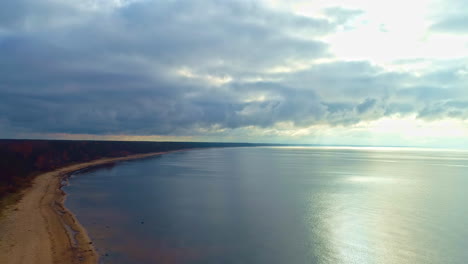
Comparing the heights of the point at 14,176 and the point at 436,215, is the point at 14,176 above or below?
above

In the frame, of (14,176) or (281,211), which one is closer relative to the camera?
(281,211)

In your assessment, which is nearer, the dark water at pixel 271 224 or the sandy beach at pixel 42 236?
the sandy beach at pixel 42 236

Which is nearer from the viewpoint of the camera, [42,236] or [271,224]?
[42,236]

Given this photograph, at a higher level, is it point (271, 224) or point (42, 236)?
point (42, 236)

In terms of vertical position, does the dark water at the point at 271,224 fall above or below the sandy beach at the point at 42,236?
below

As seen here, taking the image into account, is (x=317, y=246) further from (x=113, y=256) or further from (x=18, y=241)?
(x=18, y=241)

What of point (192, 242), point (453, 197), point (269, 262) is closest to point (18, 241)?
point (192, 242)

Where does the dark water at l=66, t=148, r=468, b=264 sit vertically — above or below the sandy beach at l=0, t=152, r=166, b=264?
below

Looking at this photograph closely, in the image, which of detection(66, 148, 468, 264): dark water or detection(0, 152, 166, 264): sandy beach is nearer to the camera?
detection(0, 152, 166, 264): sandy beach
